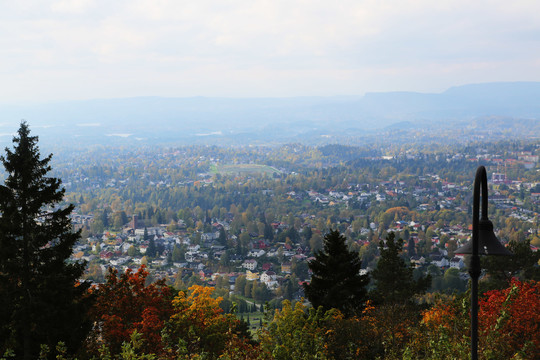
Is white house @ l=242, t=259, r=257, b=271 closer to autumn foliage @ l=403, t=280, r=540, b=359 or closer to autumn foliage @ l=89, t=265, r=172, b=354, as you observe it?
autumn foliage @ l=89, t=265, r=172, b=354

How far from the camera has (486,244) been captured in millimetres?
3346

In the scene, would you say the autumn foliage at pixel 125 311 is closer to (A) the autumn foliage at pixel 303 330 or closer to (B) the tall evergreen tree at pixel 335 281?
(A) the autumn foliage at pixel 303 330

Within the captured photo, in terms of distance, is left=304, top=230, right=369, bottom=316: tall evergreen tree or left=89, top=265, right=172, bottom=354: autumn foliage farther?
left=304, top=230, right=369, bottom=316: tall evergreen tree

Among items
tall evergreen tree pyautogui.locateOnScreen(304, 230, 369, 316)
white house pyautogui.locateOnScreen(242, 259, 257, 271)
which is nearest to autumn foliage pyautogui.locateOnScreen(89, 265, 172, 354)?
tall evergreen tree pyautogui.locateOnScreen(304, 230, 369, 316)

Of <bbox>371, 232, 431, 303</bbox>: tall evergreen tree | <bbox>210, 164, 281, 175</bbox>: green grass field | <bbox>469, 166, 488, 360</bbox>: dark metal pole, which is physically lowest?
<bbox>210, 164, 281, 175</bbox>: green grass field

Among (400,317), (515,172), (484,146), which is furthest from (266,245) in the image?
(484,146)

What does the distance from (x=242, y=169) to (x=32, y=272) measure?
10756 centimetres

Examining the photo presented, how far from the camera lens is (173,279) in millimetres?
39562

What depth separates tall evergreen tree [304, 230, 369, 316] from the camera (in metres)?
12.8

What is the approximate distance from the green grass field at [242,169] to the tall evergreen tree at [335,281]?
9576 centimetres

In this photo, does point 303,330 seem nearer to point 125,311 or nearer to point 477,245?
point 477,245

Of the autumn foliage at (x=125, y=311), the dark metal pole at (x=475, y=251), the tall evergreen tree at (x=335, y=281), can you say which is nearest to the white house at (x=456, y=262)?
the tall evergreen tree at (x=335, y=281)

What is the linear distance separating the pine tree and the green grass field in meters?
101

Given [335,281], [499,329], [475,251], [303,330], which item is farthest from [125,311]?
[475,251]
